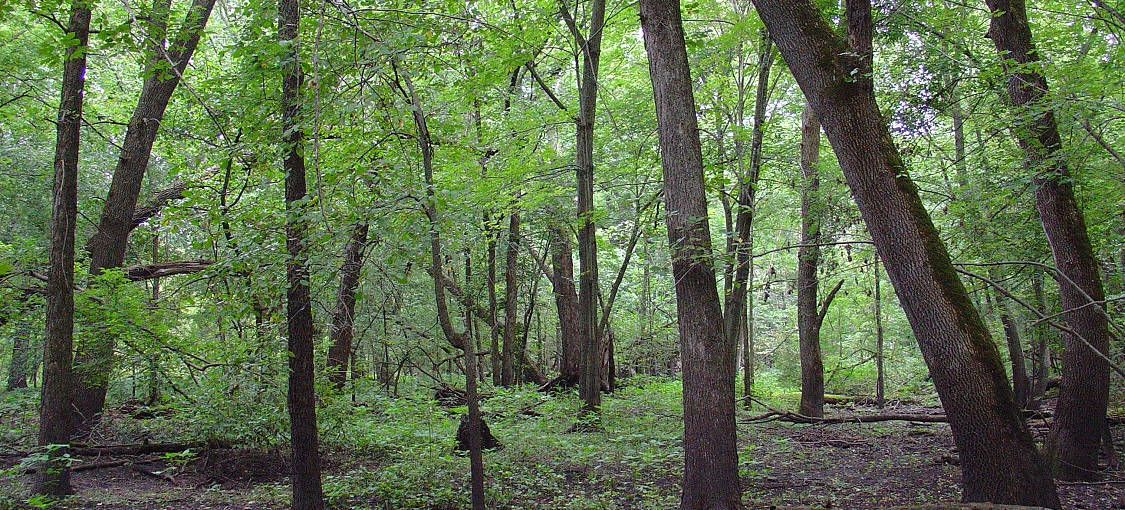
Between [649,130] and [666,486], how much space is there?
729 cm

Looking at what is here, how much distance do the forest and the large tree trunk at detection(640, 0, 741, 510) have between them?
0.03 meters

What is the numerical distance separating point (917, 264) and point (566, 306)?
10.0m

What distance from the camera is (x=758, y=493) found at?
249 inches

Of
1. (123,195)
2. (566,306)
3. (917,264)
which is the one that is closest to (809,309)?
(566,306)

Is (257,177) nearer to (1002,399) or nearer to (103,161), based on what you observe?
(1002,399)

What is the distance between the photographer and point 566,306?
14211 mm

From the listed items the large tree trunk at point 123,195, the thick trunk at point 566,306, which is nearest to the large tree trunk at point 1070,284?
the thick trunk at point 566,306

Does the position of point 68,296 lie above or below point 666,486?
above

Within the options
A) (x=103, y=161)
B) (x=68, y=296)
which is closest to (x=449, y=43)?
(x=68, y=296)

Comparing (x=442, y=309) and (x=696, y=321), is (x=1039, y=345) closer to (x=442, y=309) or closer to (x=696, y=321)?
(x=696, y=321)

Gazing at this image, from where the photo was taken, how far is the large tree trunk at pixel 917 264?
4273mm

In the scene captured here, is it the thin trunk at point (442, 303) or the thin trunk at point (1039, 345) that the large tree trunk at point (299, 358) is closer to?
the thin trunk at point (442, 303)

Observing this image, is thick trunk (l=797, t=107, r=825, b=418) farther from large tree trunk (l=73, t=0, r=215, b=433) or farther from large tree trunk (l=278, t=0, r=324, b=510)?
large tree trunk (l=73, t=0, r=215, b=433)

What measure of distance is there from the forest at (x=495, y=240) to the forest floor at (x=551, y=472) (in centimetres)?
6
